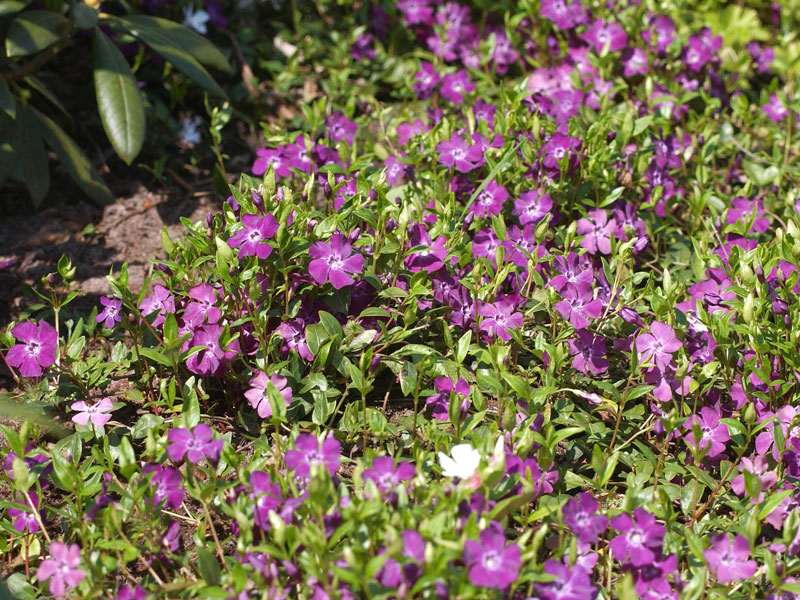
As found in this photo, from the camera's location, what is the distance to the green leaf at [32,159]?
312cm

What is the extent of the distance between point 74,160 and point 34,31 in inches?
20.2

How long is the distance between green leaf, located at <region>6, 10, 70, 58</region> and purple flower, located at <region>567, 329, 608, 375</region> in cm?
197

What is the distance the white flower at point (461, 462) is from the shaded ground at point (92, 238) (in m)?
1.56

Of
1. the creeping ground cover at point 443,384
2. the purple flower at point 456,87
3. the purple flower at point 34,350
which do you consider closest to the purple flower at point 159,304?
the creeping ground cover at point 443,384

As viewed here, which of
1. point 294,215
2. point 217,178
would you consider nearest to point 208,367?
point 294,215

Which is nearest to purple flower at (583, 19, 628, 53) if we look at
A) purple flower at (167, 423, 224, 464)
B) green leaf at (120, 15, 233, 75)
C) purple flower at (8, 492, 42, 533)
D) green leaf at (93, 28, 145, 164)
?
green leaf at (120, 15, 233, 75)

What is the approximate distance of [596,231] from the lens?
283 centimetres

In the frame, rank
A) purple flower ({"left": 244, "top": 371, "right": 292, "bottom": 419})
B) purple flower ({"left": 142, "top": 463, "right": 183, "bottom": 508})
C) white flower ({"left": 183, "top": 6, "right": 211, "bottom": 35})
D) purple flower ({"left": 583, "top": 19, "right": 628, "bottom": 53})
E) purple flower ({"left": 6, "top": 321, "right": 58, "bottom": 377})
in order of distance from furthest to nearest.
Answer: white flower ({"left": 183, "top": 6, "right": 211, "bottom": 35})
purple flower ({"left": 583, "top": 19, "right": 628, "bottom": 53})
purple flower ({"left": 6, "top": 321, "right": 58, "bottom": 377})
purple flower ({"left": 244, "top": 371, "right": 292, "bottom": 419})
purple flower ({"left": 142, "top": 463, "right": 183, "bottom": 508})

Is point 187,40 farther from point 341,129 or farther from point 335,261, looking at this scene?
point 335,261

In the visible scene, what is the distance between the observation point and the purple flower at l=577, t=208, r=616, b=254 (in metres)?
2.79

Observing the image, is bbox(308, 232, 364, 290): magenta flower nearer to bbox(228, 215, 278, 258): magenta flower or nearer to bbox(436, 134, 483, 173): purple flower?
bbox(228, 215, 278, 258): magenta flower

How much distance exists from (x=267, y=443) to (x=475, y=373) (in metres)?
0.59

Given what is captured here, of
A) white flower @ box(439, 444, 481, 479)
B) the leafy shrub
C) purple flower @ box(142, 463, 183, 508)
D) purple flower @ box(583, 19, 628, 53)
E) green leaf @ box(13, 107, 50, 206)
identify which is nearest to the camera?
white flower @ box(439, 444, 481, 479)

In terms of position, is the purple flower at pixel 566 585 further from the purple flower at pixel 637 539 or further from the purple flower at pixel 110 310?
the purple flower at pixel 110 310
